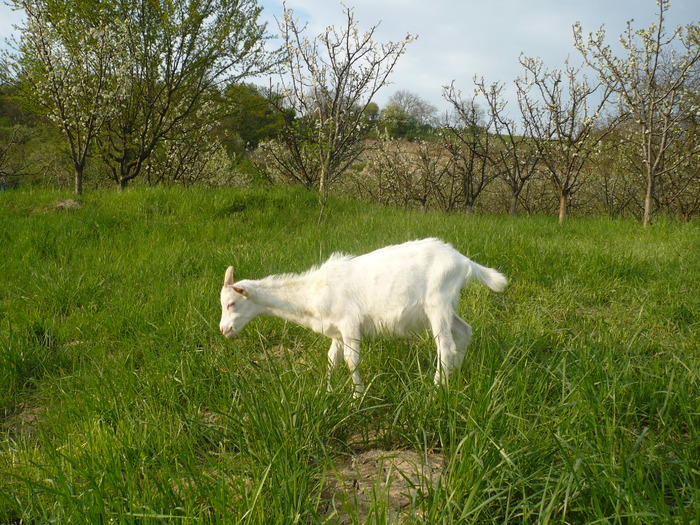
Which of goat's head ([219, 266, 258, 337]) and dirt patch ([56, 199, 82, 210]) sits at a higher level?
dirt patch ([56, 199, 82, 210])

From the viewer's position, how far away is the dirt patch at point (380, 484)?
1.91 metres

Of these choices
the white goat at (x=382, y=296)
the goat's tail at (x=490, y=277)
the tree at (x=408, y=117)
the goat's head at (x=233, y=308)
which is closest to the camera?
the white goat at (x=382, y=296)

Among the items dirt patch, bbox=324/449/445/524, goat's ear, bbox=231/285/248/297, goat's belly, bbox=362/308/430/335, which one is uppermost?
goat's ear, bbox=231/285/248/297

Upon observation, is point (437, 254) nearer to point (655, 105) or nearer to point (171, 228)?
point (171, 228)

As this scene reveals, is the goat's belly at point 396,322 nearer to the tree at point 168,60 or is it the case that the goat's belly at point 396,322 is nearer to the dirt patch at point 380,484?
the dirt patch at point 380,484

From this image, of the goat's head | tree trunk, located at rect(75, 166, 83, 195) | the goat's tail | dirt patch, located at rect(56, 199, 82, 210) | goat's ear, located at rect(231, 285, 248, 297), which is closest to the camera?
the goat's tail

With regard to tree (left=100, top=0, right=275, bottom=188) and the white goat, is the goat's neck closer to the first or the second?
the white goat

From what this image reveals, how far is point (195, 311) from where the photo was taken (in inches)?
183

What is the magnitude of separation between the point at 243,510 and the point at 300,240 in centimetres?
553

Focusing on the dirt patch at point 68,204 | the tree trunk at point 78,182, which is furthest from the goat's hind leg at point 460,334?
the tree trunk at point 78,182

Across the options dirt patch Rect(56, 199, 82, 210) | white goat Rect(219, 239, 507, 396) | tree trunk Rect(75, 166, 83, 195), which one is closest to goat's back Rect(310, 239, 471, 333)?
white goat Rect(219, 239, 507, 396)

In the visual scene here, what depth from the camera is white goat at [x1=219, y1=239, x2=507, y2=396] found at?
133 inches

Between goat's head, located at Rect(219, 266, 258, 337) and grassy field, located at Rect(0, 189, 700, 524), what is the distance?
139 millimetres

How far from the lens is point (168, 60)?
14.6m
